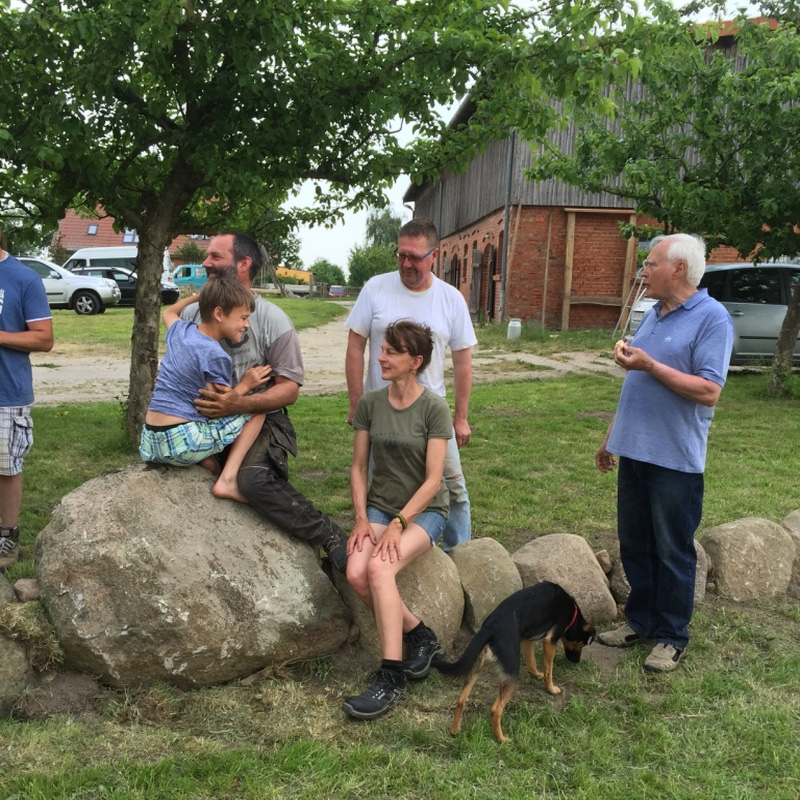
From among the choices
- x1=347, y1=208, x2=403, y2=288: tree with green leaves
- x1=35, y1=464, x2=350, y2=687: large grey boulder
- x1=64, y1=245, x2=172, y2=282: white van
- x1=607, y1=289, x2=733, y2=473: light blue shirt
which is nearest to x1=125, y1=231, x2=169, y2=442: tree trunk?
x1=35, y1=464, x2=350, y2=687: large grey boulder

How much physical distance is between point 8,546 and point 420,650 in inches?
98.6

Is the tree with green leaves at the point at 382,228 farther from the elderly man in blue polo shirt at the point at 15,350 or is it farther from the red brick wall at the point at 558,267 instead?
the elderly man in blue polo shirt at the point at 15,350

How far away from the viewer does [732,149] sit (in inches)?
427

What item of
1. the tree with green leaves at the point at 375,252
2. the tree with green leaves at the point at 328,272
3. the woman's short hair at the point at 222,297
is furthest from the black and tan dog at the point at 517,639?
the tree with green leaves at the point at 328,272

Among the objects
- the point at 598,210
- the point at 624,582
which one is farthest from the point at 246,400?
the point at 598,210

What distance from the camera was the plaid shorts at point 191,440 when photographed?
3.58m

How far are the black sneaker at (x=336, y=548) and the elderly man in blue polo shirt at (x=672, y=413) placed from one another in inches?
56.9

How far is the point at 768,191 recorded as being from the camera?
10.3 m

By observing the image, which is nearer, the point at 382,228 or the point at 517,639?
the point at 517,639

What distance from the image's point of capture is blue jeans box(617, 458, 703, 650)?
12.6 ft

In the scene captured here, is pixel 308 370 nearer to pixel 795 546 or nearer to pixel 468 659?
pixel 795 546

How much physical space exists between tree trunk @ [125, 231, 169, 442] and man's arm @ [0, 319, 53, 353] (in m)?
2.34

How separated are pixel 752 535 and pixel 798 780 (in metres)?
2.10

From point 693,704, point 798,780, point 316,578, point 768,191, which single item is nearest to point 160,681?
point 316,578
